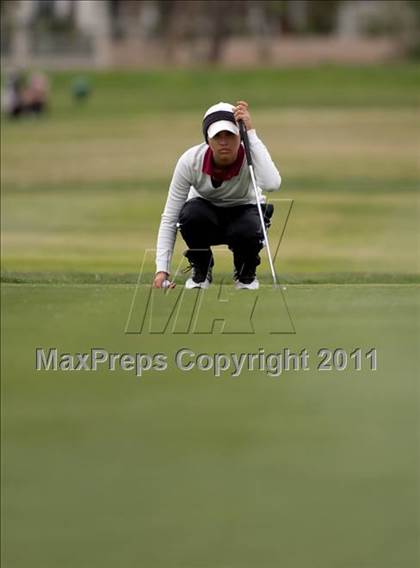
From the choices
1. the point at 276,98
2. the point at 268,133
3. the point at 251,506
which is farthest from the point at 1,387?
the point at 276,98

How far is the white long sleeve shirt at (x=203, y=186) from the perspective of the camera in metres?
8.52

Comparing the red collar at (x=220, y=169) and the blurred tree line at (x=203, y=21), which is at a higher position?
the blurred tree line at (x=203, y=21)

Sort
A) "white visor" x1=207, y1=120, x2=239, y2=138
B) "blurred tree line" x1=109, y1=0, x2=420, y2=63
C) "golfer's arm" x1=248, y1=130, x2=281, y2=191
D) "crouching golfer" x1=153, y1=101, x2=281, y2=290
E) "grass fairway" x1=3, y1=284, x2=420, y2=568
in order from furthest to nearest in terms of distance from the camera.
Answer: "blurred tree line" x1=109, y1=0, x2=420, y2=63 < "golfer's arm" x1=248, y1=130, x2=281, y2=191 < "crouching golfer" x1=153, y1=101, x2=281, y2=290 < "white visor" x1=207, y1=120, x2=239, y2=138 < "grass fairway" x1=3, y1=284, x2=420, y2=568

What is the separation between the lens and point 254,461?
709cm

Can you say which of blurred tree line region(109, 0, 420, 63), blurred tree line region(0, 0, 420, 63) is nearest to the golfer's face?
blurred tree line region(0, 0, 420, 63)

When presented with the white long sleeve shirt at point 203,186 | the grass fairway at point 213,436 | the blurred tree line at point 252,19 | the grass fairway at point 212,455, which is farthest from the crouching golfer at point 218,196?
the blurred tree line at point 252,19

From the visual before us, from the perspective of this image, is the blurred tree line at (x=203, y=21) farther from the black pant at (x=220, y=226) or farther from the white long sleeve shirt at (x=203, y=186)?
the white long sleeve shirt at (x=203, y=186)

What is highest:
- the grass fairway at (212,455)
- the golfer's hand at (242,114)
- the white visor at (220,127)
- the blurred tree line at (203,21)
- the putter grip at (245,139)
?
the blurred tree line at (203,21)

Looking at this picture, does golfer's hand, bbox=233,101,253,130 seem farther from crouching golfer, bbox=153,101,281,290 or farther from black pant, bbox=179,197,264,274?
black pant, bbox=179,197,264,274

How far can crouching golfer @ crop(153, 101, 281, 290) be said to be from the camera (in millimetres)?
8375

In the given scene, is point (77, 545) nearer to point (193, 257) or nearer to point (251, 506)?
point (251, 506)

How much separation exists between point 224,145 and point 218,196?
23.7 inches

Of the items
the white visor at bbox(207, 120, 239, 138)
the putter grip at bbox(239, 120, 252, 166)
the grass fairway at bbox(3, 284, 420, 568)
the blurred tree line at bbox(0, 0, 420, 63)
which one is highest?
the blurred tree line at bbox(0, 0, 420, 63)

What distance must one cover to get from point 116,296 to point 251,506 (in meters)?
3.15
